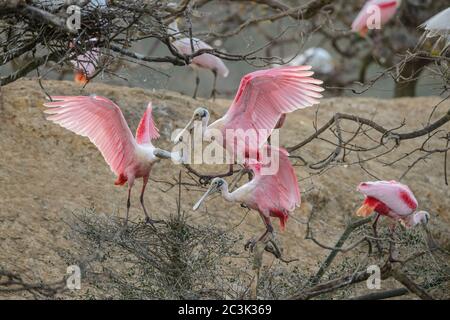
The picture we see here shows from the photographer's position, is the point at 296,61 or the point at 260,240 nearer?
the point at 260,240

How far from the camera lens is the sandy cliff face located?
6.89m

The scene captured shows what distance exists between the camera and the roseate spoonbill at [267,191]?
5957 millimetres

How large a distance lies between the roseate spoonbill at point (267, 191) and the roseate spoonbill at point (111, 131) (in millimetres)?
388

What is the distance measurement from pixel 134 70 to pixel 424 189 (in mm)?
3077

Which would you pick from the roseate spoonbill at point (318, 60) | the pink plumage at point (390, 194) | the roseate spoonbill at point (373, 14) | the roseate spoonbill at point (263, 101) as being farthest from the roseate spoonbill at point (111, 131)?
the roseate spoonbill at point (318, 60)

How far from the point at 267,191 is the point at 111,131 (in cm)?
97

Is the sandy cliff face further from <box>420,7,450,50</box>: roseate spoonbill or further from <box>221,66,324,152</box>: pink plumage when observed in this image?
<box>420,7,450,50</box>: roseate spoonbill

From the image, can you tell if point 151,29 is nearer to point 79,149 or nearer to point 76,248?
point 76,248

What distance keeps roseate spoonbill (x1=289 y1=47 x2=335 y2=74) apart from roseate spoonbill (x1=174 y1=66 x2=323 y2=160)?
20.1 feet

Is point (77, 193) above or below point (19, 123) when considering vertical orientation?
below

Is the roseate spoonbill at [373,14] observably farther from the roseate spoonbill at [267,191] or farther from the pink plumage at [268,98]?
the roseate spoonbill at [267,191]
